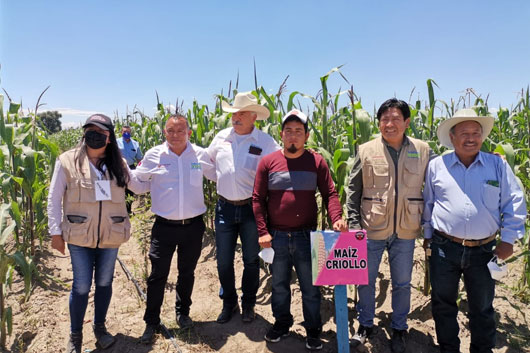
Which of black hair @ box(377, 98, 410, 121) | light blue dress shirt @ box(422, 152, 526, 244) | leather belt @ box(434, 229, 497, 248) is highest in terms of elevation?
black hair @ box(377, 98, 410, 121)

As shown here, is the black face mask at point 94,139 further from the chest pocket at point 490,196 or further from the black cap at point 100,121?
the chest pocket at point 490,196

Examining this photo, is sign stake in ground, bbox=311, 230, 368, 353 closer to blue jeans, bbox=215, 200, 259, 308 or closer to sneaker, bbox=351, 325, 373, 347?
sneaker, bbox=351, 325, 373, 347

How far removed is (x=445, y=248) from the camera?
7.90 feet

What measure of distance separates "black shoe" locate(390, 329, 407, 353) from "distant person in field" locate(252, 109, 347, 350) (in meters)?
0.59

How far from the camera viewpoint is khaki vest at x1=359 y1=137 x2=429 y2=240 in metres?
2.53

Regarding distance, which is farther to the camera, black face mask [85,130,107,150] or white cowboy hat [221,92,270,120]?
white cowboy hat [221,92,270,120]

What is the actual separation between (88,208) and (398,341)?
2.55 meters

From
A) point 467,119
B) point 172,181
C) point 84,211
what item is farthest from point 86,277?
point 467,119

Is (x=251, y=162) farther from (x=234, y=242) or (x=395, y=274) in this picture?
(x=395, y=274)

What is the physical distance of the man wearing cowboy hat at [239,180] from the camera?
9.63 feet

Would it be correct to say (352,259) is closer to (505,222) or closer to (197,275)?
(505,222)

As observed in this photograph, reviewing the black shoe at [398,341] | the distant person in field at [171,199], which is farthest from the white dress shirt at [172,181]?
the black shoe at [398,341]

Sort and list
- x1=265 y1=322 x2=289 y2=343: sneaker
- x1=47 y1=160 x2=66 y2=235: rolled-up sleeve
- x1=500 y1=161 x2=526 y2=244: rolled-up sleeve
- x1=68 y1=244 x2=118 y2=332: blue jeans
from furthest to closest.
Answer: x1=265 y1=322 x2=289 y2=343: sneaker < x1=68 y1=244 x2=118 y2=332: blue jeans < x1=47 y1=160 x2=66 y2=235: rolled-up sleeve < x1=500 y1=161 x2=526 y2=244: rolled-up sleeve

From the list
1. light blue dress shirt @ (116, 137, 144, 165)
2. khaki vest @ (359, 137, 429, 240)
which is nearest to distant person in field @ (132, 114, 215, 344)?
khaki vest @ (359, 137, 429, 240)
